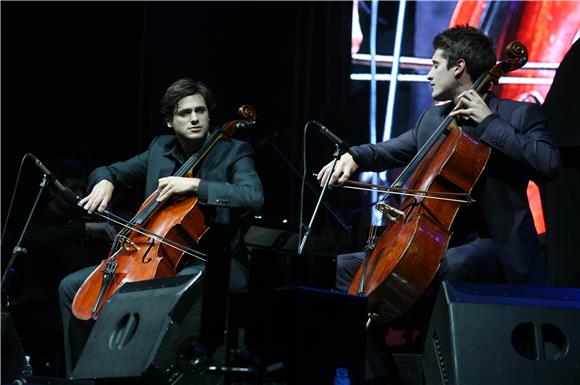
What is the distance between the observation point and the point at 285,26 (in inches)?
216

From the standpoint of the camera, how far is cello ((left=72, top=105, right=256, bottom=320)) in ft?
11.2

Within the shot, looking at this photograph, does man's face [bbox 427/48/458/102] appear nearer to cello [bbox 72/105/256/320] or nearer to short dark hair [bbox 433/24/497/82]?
short dark hair [bbox 433/24/497/82]

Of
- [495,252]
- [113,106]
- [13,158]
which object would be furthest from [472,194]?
[13,158]

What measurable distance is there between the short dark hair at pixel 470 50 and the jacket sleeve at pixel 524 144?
0.38 meters

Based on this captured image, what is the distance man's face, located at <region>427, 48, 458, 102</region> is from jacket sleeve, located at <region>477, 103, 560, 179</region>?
365 mm

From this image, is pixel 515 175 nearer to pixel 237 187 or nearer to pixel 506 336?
pixel 506 336

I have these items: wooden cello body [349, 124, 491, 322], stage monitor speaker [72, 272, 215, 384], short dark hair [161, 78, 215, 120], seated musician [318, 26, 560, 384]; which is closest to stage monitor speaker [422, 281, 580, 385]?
wooden cello body [349, 124, 491, 322]

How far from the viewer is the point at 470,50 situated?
362cm

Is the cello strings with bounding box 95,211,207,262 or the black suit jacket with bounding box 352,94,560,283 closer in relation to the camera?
the black suit jacket with bounding box 352,94,560,283

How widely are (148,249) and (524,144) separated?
5.24 ft

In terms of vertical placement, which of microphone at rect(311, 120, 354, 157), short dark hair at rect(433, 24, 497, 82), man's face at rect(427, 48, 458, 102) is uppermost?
short dark hair at rect(433, 24, 497, 82)

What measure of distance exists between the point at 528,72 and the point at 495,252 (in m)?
2.01

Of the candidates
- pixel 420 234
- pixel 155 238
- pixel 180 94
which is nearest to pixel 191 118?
pixel 180 94

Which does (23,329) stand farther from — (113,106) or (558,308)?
(558,308)
